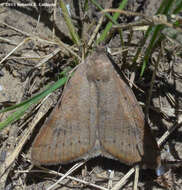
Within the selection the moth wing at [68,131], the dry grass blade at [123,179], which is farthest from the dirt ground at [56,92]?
the moth wing at [68,131]

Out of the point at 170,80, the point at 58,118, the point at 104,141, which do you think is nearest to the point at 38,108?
the point at 58,118

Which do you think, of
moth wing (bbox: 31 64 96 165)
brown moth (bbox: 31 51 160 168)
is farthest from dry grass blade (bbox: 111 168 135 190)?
moth wing (bbox: 31 64 96 165)

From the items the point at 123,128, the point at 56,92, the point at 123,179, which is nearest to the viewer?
the point at 123,128

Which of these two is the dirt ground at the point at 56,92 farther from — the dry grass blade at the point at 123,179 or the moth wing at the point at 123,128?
the moth wing at the point at 123,128

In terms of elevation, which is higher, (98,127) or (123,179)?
(98,127)

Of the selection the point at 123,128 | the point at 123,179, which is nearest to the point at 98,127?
the point at 123,128

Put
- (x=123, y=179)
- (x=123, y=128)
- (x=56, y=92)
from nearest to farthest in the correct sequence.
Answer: (x=123, y=128) → (x=123, y=179) → (x=56, y=92)

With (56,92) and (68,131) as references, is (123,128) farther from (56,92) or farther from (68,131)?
(56,92)

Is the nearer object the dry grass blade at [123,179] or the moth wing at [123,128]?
the moth wing at [123,128]
